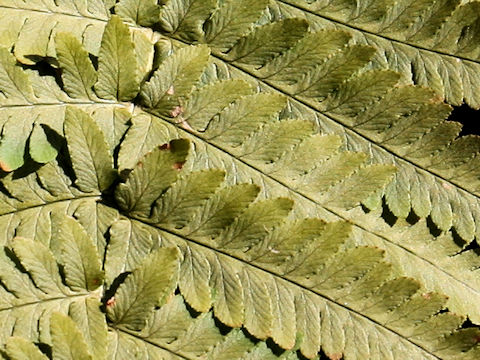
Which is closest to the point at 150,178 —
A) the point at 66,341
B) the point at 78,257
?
the point at 78,257

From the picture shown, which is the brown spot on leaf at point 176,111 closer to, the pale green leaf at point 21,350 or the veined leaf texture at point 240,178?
the veined leaf texture at point 240,178

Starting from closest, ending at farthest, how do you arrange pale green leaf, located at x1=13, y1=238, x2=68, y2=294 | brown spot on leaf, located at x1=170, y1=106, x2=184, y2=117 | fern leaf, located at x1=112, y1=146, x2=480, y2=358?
pale green leaf, located at x1=13, y1=238, x2=68, y2=294 → fern leaf, located at x1=112, y1=146, x2=480, y2=358 → brown spot on leaf, located at x1=170, y1=106, x2=184, y2=117

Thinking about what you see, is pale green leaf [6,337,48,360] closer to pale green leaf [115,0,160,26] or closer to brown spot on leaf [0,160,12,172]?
brown spot on leaf [0,160,12,172]

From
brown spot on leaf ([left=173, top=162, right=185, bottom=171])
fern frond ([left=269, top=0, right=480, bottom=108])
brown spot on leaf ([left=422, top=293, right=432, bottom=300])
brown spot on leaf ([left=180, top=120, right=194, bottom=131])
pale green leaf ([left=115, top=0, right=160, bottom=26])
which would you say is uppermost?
fern frond ([left=269, top=0, right=480, bottom=108])

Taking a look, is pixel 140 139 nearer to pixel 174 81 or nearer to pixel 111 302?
pixel 174 81

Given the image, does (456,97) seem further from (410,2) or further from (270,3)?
(270,3)

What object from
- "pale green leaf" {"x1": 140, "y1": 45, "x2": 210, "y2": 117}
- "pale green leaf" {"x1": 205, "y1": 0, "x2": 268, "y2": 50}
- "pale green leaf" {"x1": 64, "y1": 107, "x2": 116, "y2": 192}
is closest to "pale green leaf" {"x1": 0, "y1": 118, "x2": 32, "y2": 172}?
"pale green leaf" {"x1": 64, "y1": 107, "x2": 116, "y2": 192}

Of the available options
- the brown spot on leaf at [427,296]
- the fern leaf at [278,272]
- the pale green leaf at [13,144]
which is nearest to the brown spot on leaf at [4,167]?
the pale green leaf at [13,144]

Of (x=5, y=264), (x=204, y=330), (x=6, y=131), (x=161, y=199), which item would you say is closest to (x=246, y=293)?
(x=204, y=330)
